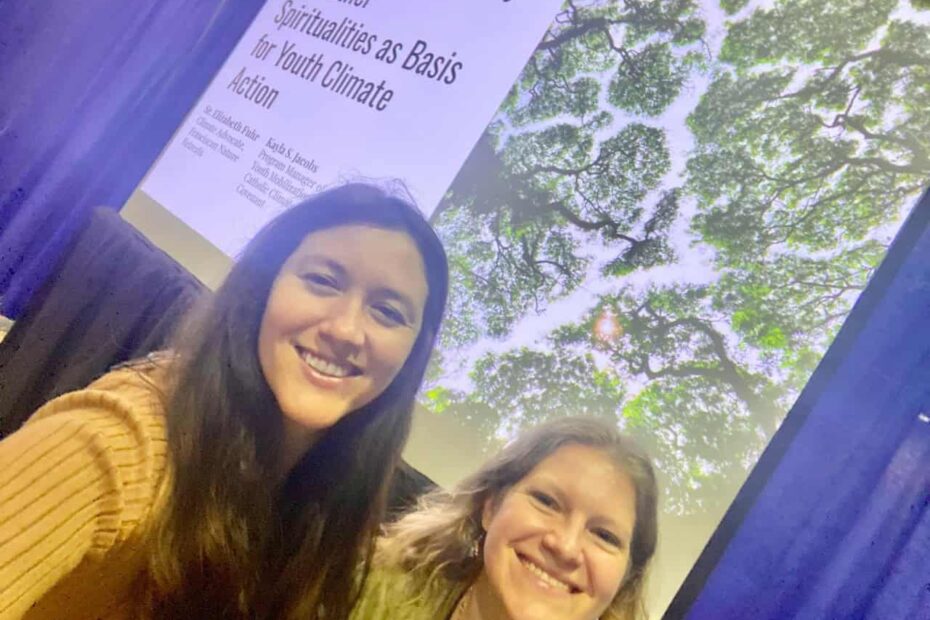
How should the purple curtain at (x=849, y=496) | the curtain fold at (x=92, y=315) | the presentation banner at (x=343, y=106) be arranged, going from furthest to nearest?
the curtain fold at (x=92, y=315)
the presentation banner at (x=343, y=106)
the purple curtain at (x=849, y=496)

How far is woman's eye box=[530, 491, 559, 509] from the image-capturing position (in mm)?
1088

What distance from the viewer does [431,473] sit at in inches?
48.6

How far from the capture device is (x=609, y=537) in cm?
106

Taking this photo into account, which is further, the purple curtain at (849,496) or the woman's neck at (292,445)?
the woman's neck at (292,445)

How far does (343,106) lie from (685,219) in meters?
0.87

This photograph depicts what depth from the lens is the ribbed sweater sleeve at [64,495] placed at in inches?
38.6

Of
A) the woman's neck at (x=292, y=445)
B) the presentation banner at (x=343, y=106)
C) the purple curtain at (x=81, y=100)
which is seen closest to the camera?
the woman's neck at (x=292, y=445)

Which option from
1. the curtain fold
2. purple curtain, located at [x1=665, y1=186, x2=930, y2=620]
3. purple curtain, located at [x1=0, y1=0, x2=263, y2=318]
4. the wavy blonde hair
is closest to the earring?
the wavy blonde hair

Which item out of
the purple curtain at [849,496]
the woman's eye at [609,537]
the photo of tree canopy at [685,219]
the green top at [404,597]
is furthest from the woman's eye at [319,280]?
the purple curtain at [849,496]

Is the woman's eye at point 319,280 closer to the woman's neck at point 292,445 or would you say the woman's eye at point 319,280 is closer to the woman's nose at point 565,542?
the woman's neck at point 292,445

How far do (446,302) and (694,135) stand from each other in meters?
0.53

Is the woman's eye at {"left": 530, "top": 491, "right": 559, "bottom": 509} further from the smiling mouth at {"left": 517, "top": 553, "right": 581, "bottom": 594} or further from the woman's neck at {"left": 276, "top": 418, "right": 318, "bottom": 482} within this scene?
the woman's neck at {"left": 276, "top": 418, "right": 318, "bottom": 482}

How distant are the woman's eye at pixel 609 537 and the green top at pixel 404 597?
0.75 ft

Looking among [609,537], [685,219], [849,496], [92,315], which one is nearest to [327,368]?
[609,537]
